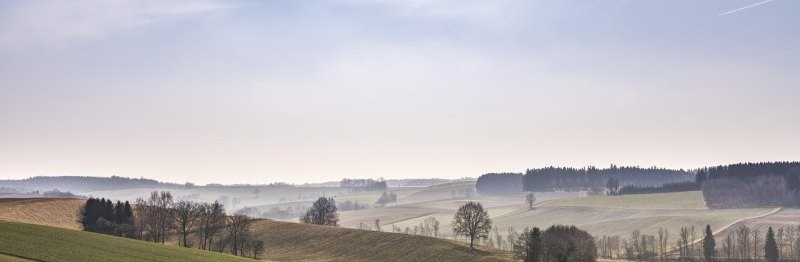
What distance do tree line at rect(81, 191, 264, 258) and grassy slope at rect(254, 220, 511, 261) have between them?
16.2ft

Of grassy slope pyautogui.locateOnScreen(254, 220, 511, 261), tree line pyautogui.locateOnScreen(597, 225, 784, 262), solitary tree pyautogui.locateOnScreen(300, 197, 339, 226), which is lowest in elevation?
tree line pyautogui.locateOnScreen(597, 225, 784, 262)

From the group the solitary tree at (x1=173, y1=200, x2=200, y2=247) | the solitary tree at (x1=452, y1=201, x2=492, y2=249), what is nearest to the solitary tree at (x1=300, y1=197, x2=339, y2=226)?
the solitary tree at (x1=173, y1=200, x2=200, y2=247)

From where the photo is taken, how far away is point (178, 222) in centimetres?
12119

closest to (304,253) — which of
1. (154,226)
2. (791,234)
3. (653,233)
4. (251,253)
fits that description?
(251,253)

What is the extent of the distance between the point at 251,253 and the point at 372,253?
21.9 metres

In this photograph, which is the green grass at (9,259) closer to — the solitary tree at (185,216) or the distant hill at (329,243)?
the distant hill at (329,243)

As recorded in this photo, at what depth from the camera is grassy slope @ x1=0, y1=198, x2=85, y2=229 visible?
399ft

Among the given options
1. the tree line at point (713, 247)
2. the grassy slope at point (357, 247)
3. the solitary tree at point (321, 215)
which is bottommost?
the tree line at point (713, 247)

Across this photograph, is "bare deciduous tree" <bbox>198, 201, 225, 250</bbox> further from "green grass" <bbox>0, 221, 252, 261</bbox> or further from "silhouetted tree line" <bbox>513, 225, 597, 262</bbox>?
"silhouetted tree line" <bbox>513, 225, 597, 262</bbox>

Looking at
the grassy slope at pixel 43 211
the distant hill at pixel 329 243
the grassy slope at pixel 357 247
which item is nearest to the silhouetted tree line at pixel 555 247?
the grassy slope at pixel 357 247

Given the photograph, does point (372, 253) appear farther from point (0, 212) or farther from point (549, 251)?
point (0, 212)

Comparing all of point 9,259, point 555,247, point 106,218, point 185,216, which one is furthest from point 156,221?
point 9,259

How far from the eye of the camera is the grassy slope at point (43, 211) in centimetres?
12156

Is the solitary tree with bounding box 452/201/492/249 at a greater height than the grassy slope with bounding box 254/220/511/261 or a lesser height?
greater
